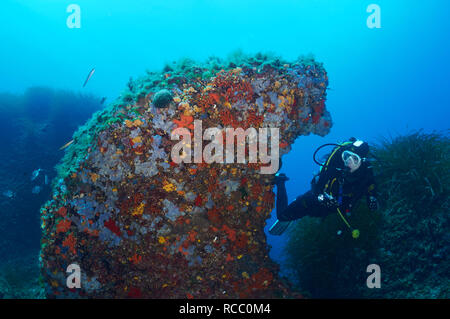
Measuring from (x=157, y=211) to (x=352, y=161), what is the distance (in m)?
3.94

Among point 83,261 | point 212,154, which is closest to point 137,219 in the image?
point 83,261

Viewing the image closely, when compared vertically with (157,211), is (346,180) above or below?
above

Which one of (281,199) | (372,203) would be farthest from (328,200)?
(281,199)

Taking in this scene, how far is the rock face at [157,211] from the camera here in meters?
3.56

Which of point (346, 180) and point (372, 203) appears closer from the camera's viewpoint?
point (372, 203)

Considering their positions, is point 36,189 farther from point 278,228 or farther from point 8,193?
point 278,228

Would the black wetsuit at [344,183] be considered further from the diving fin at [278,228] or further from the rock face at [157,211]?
the rock face at [157,211]

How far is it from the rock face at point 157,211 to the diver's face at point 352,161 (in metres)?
2.12

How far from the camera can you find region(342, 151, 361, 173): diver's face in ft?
15.3

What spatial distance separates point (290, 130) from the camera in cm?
436

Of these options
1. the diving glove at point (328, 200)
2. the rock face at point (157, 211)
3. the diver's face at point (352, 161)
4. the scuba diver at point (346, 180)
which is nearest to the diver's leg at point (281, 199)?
the scuba diver at point (346, 180)

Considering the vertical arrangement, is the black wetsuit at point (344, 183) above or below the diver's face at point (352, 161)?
below

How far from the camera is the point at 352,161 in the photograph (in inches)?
183
